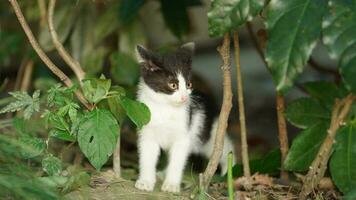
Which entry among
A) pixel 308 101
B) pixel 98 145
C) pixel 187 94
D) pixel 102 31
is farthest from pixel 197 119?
pixel 102 31

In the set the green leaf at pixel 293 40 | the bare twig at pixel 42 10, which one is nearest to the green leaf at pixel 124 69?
the bare twig at pixel 42 10

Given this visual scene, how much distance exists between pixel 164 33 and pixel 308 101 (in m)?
2.21

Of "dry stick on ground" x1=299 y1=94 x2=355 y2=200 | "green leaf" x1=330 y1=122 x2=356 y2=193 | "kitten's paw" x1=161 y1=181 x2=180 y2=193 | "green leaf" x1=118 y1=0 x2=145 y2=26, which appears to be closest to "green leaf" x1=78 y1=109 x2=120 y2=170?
"kitten's paw" x1=161 y1=181 x2=180 y2=193

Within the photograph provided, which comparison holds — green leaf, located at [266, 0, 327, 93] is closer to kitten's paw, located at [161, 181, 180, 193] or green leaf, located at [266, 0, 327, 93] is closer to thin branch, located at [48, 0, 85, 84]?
kitten's paw, located at [161, 181, 180, 193]

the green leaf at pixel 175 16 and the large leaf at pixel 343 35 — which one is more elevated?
the green leaf at pixel 175 16

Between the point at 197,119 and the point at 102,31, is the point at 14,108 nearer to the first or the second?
the point at 197,119

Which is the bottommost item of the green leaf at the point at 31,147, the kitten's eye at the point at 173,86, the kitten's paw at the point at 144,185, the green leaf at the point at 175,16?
the kitten's paw at the point at 144,185

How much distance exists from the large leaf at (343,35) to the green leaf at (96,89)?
1001 millimetres

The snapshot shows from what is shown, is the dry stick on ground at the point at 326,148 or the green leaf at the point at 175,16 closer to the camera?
the dry stick on ground at the point at 326,148

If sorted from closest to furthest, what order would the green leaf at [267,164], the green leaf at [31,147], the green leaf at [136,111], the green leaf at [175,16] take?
the green leaf at [31,147], the green leaf at [136,111], the green leaf at [267,164], the green leaf at [175,16]

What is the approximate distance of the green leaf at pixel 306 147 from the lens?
3184 mm

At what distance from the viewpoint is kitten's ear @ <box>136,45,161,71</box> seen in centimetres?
318

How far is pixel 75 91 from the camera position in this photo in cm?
303

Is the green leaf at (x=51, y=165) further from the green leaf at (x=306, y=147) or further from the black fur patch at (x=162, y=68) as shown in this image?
the green leaf at (x=306, y=147)
